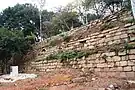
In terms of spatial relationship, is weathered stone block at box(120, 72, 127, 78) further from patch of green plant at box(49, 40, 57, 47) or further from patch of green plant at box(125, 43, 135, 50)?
patch of green plant at box(49, 40, 57, 47)

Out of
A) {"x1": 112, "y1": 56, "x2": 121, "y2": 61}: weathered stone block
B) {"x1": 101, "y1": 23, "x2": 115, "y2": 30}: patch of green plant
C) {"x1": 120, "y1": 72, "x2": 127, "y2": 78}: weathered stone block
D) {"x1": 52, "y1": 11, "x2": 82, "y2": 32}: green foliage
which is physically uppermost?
{"x1": 52, "y1": 11, "x2": 82, "y2": 32}: green foliage

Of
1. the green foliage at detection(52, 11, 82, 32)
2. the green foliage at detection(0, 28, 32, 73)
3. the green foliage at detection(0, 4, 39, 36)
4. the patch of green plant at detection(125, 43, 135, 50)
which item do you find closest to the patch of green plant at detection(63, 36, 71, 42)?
the green foliage at detection(0, 28, 32, 73)

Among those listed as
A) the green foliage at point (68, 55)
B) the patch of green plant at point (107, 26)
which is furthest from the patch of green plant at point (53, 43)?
the patch of green plant at point (107, 26)

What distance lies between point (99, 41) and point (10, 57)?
834 centimetres

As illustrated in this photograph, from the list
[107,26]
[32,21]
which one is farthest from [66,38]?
[32,21]

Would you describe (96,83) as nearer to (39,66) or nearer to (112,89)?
(112,89)

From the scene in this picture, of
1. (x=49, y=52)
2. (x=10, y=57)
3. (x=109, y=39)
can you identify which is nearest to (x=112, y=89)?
(x=109, y=39)

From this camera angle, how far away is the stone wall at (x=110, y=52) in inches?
277

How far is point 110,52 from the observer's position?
773 centimetres

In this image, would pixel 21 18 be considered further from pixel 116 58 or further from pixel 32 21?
pixel 116 58

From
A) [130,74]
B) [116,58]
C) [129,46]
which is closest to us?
[130,74]

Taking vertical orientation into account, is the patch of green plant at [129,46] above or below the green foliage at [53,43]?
below

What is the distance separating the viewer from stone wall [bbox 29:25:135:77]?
7.05m

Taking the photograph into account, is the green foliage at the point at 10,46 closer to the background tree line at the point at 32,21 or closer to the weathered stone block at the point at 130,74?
the background tree line at the point at 32,21
